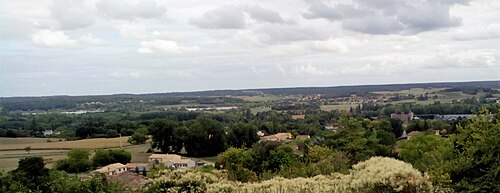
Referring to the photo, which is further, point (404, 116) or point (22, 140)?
point (404, 116)

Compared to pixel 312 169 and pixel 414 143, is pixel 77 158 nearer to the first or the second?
pixel 414 143

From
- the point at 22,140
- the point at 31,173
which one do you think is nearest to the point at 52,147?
the point at 22,140

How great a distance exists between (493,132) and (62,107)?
93.4m

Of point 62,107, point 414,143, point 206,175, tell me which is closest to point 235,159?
point 414,143

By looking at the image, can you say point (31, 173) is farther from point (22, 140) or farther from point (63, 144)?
point (63, 144)

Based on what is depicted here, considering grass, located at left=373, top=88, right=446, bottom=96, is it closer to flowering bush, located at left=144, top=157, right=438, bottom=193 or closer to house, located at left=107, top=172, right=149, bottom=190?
house, located at left=107, top=172, right=149, bottom=190

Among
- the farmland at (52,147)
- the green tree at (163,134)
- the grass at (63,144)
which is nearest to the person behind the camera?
the farmland at (52,147)

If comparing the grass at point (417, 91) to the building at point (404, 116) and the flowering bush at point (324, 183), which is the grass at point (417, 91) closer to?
the building at point (404, 116)

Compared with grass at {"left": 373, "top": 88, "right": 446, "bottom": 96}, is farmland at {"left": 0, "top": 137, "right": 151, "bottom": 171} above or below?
below

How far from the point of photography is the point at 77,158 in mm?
38188

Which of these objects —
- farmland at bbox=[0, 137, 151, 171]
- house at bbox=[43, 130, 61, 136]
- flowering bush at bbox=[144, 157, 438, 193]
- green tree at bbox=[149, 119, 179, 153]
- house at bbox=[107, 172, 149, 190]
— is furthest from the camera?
house at bbox=[43, 130, 61, 136]

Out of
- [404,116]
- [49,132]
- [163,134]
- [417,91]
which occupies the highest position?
[417,91]

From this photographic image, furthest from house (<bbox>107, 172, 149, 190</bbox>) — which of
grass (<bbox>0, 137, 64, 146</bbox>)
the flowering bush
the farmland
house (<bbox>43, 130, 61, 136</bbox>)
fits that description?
house (<bbox>43, 130, 61, 136</bbox>)

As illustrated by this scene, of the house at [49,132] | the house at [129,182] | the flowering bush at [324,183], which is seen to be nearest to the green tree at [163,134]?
the house at [49,132]
